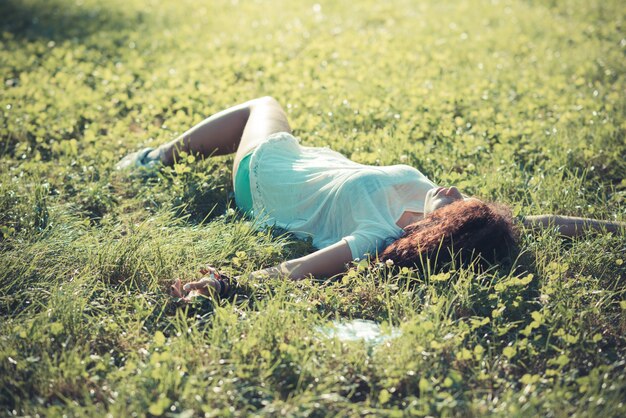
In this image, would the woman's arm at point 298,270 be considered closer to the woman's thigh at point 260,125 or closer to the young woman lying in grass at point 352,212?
the young woman lying in grass at point 352,212

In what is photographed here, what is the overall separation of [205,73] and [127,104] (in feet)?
3.73

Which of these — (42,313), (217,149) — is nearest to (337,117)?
(217,149)

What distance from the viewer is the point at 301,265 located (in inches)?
150

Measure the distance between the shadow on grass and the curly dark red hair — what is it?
20.5 feet

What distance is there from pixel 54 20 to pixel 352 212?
6813 mm

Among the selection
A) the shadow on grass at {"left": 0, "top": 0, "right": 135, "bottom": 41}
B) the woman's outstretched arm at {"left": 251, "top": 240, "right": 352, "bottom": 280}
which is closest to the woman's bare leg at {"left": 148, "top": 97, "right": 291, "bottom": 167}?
the woman's outstretched arm at {"left": 251, "top": 240, "right": 352, "bottom": 280}

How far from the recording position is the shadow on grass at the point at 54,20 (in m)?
8.60

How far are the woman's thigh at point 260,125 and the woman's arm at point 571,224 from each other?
178cm

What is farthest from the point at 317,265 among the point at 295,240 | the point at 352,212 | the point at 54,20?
the point at 54,20

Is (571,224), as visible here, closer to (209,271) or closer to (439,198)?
(439,198)

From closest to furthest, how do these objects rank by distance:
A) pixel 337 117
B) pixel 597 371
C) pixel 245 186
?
pixel 597 371
pixel 245 186
pixel 337 117

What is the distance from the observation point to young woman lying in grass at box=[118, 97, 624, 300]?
3.79m

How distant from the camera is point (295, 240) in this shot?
4.34 metres

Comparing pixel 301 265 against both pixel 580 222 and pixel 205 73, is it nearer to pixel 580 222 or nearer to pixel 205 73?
pixel 580 222
